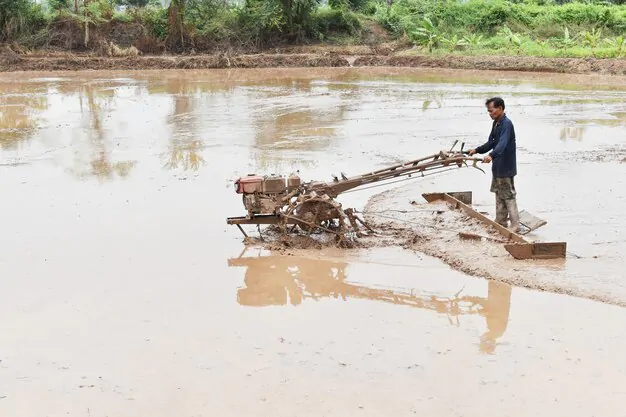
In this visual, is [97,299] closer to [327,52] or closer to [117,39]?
[327,52]

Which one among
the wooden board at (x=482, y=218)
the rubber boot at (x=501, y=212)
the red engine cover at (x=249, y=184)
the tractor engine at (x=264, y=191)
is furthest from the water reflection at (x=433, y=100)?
the red engine cover at (x=249, y=184)

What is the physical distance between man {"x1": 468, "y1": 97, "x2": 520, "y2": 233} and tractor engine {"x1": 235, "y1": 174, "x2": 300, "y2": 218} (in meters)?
2.05

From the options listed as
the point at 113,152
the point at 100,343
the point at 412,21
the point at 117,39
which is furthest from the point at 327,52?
the point at 100,343

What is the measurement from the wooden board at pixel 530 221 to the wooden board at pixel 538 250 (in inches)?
27.8

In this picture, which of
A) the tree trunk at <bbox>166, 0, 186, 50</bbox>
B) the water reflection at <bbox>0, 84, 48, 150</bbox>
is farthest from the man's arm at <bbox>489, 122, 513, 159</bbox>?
the tree trunk at <bbox>166, 0, 186, 50</bbox>

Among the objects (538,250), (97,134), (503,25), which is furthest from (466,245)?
(503,25)

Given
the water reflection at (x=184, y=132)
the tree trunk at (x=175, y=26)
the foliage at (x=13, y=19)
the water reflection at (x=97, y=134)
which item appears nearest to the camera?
the water reflection at (x=97, y=134)

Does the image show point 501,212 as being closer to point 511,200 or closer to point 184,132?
point 511,200

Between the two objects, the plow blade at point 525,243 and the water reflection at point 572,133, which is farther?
the water reflection at point 572,133

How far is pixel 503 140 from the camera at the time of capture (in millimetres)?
7320

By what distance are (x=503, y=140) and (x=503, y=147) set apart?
0.08 metres

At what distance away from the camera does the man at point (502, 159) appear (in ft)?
24.1

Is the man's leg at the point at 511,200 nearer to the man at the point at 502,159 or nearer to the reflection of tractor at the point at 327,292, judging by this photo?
the man at the point at 502,159

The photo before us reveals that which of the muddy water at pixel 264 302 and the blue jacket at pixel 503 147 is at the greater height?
the blue jacket at pixel 503 147
